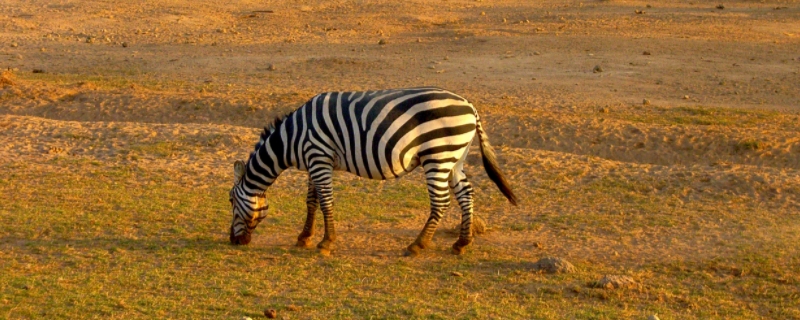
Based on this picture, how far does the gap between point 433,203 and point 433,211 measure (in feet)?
0.29

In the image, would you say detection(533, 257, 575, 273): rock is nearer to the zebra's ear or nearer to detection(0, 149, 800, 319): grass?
detection(0, 149, 800, 319): grass

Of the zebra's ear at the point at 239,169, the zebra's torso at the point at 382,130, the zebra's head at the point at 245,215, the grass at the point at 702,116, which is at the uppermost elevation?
the zebra's torso at the point at 382,130

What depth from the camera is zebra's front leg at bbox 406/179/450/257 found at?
765cm

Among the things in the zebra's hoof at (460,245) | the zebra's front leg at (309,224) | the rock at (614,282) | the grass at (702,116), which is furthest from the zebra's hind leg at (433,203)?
the grass at (702,116)

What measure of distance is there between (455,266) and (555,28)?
58.4 feet

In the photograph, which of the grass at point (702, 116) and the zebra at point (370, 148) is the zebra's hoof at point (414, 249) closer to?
the zebra at point (370, 148)

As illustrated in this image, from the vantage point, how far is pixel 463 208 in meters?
7.95

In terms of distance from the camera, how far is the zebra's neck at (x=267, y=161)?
7898mm

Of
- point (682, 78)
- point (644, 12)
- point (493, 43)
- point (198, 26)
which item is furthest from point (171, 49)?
point (644, 12)

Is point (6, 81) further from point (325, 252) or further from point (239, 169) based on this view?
point (325, 252)

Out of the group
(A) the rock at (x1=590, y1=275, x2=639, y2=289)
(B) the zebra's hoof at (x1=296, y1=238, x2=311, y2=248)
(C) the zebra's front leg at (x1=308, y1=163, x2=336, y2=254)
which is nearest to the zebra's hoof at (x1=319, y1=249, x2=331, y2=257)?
(C) the zebra's front leg at (x1=308, y1=163, x2=336, y2=254)

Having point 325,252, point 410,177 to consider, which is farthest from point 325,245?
point 410,177

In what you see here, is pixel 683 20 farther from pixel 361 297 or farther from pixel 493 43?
pixel 361 297

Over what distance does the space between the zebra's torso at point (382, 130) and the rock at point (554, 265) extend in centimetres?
107
